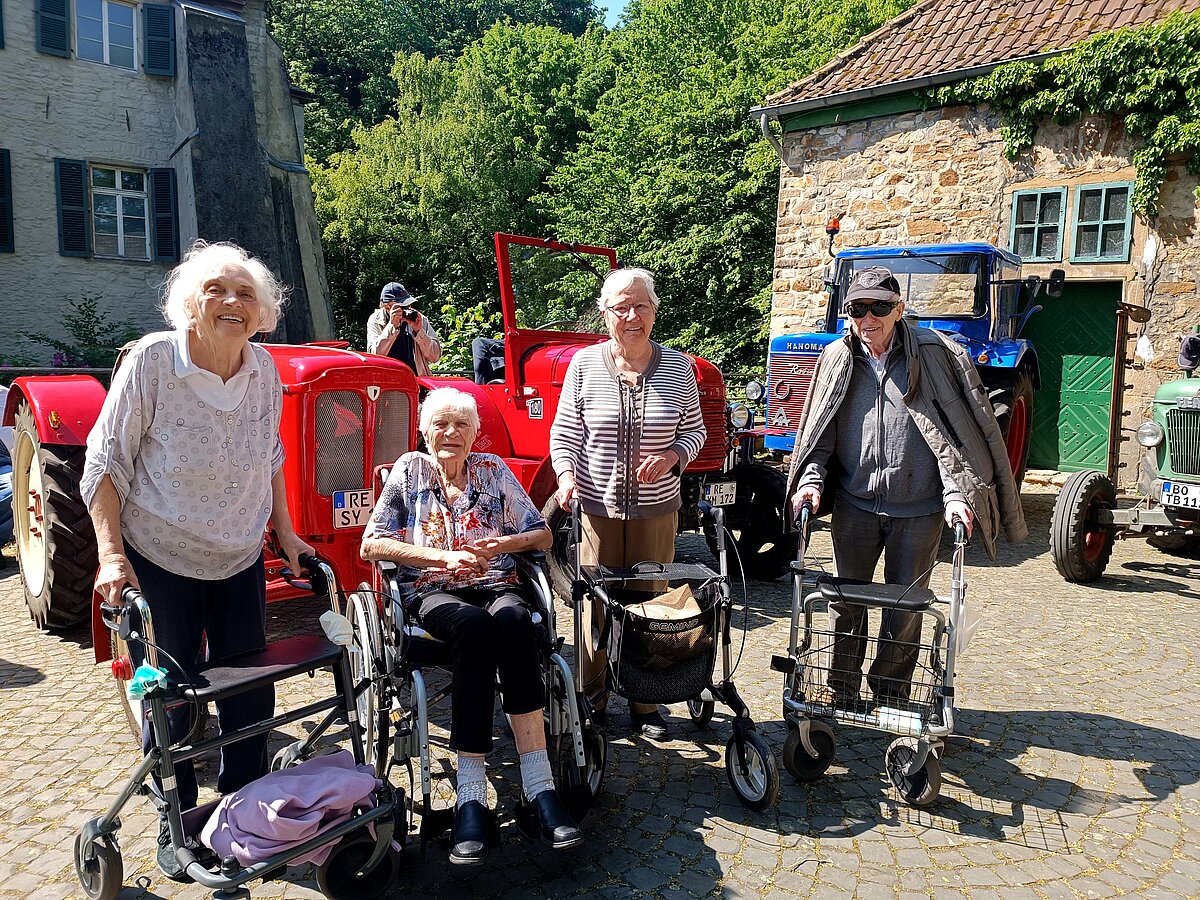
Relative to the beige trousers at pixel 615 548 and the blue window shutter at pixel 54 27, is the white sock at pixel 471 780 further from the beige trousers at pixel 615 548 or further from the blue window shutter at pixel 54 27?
the blue window shutter at pixel 54 27

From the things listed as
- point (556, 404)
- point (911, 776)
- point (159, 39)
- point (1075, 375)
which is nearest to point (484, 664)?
point (911, 776)

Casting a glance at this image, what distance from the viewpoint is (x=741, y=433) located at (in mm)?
6688

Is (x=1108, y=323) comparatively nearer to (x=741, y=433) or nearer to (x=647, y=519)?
(x=741, y=433)

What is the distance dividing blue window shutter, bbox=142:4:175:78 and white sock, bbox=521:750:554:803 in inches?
639

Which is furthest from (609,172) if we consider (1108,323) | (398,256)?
(1108,323)

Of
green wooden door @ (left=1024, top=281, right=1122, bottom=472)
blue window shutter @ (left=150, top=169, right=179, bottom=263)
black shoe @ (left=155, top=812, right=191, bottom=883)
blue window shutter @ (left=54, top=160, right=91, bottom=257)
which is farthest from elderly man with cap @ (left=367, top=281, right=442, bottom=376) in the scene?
blue window shutter @ (left=150, top=169, right=179, bottom=263)

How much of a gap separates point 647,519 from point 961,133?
394 inches

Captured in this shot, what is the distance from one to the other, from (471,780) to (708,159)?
18.7 metres

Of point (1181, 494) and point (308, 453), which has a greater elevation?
point (308, 453)

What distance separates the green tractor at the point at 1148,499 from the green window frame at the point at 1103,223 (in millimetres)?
4379

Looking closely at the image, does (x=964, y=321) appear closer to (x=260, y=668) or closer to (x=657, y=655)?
(x=657, y=655)

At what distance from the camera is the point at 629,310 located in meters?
3.78

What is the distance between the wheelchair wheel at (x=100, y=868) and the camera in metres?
2.73

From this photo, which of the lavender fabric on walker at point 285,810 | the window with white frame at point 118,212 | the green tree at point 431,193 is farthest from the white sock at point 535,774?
the green tree at point 431,193
